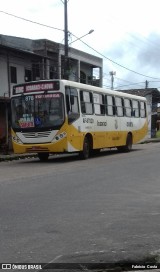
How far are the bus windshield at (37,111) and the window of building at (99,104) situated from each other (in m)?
3.17

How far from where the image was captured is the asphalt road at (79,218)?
19.2ft

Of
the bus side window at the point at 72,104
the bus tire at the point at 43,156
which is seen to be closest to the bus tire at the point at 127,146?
the bus tire at the point at 43,156

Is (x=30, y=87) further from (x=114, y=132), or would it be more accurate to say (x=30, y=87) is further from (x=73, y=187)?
(x=73, y=187)

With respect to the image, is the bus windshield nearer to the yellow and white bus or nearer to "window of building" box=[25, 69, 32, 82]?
the yellow and white bus

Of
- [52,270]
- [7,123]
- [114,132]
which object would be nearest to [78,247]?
[52,270]

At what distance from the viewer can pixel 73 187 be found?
1145 centimetres

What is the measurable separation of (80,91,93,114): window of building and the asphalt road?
6.24 m

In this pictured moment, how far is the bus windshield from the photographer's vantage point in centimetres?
1817

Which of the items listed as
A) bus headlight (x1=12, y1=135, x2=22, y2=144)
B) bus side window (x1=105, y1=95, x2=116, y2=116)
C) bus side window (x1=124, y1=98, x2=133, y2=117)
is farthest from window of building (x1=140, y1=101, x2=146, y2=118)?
bus headlight (x1=12, y1=135, x2=22, y2=144)

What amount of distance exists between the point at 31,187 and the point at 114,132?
→ 1222 cm

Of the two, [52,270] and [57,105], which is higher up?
[57,105]

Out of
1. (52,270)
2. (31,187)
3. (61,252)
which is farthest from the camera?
(31,187)

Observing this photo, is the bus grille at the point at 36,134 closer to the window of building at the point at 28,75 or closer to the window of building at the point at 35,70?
the window of building at the point at 28,75

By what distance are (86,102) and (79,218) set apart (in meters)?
12.6
